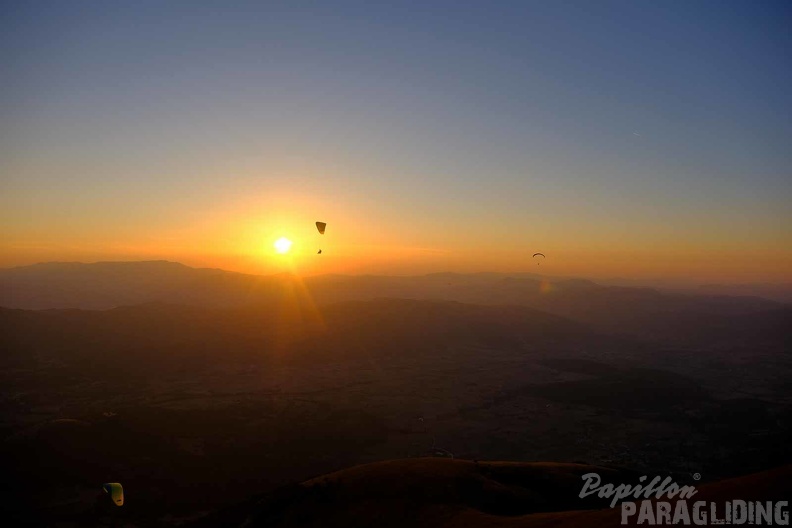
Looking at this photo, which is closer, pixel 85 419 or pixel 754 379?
pixel 85 419

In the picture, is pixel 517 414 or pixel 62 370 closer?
pixel 517 414

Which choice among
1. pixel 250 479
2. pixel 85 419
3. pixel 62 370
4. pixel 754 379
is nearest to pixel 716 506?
pixel 250 479

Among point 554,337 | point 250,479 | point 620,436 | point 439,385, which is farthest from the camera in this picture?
point 554,337

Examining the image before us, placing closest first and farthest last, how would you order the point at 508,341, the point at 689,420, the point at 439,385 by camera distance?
the point at 689,420 → the point at 439,385 → the point at 508,341

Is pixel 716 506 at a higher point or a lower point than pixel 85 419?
higher

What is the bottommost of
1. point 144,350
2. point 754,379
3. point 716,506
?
point 754,379

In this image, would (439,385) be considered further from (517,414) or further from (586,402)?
(586,402)

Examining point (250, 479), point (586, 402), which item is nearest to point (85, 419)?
point (250, 479)

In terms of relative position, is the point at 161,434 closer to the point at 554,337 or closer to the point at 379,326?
the point at 379,326

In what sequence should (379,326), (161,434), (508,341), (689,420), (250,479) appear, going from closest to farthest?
1. (250,479)
2. (161,434)
3. (689,420)
4. (379,326)
5. (508,341)
